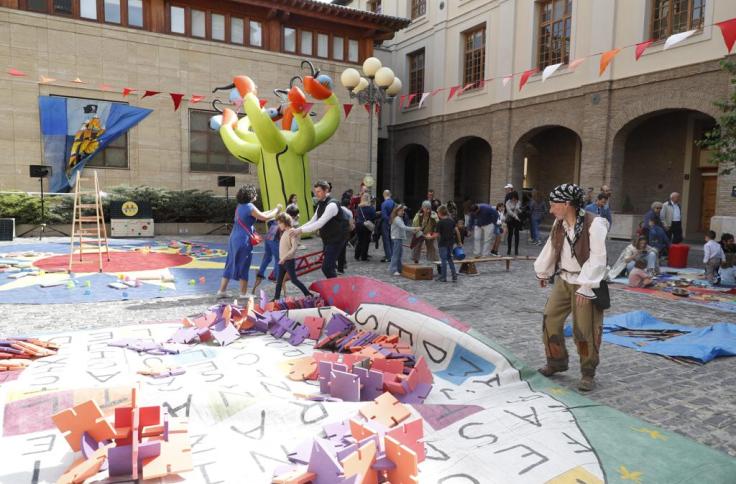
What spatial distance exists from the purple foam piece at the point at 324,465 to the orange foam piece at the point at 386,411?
2.06 ft

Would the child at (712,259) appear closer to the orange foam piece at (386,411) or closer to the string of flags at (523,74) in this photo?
the string of flags at (523,74)

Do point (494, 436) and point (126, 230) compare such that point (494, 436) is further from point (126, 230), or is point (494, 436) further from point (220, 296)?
point (126, 230)

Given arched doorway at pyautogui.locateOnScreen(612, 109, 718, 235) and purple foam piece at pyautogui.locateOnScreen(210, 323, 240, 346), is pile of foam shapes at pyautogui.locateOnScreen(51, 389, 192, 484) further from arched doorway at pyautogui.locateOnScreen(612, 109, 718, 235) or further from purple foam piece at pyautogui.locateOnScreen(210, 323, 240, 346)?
arched doorway at pyautogui.locateOnScreen(612, 109, 718, 235)

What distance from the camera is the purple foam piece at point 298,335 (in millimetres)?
5306

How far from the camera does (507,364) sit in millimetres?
4352

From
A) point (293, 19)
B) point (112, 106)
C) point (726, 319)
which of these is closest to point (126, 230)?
point (112, 106)

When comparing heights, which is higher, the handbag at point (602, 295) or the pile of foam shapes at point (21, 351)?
the handbag at point (602, 295)

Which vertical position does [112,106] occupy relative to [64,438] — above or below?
above

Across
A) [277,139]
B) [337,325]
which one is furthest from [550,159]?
[337,325]

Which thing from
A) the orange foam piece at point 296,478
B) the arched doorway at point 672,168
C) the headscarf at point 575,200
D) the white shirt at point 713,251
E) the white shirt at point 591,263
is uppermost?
the arched doorway at point 672,168

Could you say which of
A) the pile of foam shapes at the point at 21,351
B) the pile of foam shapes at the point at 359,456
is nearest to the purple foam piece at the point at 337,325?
the pile of foam shapes at the point at 359,456

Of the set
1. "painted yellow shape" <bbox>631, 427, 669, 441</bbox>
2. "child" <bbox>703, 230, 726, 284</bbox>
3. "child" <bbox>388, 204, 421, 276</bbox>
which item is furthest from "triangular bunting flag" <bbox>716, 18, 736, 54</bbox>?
"painted yellow shape" <bbox>631, 427, 669, 441</bbox>

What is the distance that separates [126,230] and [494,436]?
53.4ft

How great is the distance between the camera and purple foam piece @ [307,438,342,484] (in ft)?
8.61
